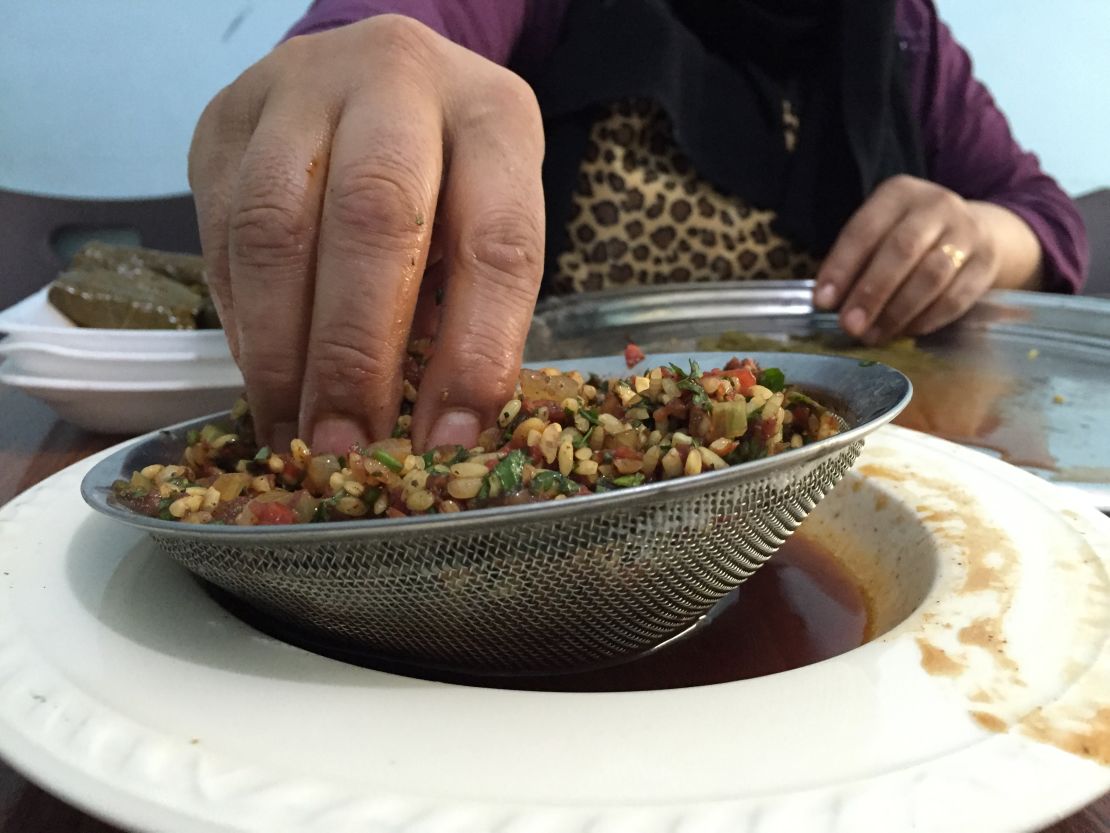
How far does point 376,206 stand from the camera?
0.78m

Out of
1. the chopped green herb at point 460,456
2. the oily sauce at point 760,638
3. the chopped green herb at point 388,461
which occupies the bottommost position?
the oily sauce at point 760,638

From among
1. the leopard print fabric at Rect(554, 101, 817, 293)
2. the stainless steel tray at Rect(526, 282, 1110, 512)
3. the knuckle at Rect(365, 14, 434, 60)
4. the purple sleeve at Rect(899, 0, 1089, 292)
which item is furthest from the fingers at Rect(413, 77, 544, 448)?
the purple sleeve at Rect(899, 0, 1089, 292)

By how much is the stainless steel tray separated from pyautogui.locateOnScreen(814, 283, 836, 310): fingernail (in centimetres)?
4

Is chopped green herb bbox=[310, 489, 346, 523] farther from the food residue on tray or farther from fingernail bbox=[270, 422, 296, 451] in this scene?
the food residue on tray

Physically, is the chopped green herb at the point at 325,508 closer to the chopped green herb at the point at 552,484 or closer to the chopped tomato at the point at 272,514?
the chopped tomato at the point at 272,514

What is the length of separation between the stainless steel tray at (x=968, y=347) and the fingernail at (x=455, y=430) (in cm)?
87

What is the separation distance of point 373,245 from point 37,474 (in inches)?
32.0

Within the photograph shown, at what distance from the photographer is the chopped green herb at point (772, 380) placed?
2.89 ft

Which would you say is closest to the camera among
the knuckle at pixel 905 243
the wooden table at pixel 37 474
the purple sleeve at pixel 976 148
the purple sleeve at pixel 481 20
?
the wooden table at pixel 37 474

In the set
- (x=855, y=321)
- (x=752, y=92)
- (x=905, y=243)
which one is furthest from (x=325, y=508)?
(x=752, y=92)

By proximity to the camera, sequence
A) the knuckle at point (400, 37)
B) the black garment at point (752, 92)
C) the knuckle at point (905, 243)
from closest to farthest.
Answer: the knuckle at point (400, 37)
the knuckle at point (905, 243)
the black garment at point (752, 92)

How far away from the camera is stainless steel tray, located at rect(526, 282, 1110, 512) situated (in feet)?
4.42

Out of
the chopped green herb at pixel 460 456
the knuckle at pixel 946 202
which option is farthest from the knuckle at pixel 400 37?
the knuckle at pixel 946 202

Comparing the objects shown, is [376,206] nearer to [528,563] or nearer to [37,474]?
[528,563]
